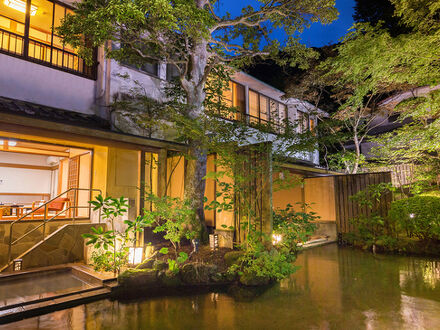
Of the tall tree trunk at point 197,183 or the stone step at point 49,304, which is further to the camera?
the tall tree trunk at point 197,183

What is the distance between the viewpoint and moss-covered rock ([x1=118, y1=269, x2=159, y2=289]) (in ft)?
16.8

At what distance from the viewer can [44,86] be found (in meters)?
7.59

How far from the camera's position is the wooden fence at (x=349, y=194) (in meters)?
10.1

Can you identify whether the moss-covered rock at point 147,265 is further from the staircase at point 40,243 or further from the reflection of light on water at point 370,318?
the reflection of light on water at point 370,318

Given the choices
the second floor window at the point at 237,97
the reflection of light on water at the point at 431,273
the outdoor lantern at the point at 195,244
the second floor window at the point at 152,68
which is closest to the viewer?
the reflection of light on water at the point at 431,273

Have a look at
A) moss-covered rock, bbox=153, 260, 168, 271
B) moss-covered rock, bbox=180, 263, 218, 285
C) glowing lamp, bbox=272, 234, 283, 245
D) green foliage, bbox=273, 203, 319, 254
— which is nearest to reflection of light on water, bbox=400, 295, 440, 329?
green foliage, bbox=273, 203, 319, 254

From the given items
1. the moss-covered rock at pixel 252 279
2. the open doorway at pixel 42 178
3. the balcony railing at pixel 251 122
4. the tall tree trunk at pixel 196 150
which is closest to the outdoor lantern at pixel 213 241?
the tall tree trunk at pixel 196 150

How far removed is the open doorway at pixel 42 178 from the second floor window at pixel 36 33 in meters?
2.74

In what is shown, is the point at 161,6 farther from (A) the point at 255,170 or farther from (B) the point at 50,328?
(B) the point at 50,328

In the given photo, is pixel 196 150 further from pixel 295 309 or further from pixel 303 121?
pixel 303 121

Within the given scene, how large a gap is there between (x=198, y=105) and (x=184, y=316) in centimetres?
525

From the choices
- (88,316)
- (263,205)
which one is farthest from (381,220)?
(88,316)

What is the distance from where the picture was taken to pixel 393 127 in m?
18.5

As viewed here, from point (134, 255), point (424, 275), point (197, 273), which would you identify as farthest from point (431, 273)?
point (134, 255)
